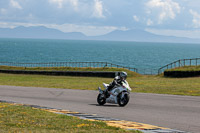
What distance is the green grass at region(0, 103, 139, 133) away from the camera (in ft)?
28.9

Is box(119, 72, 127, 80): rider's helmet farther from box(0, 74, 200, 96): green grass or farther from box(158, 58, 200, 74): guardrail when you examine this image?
box(158, 58, 200, 74): guardrail

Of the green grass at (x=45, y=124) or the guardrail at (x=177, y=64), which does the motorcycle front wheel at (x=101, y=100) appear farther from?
the guardrail at (x=177, y=64)

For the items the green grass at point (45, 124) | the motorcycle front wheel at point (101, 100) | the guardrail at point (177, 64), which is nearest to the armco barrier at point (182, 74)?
the guardrail at point (177, 64)

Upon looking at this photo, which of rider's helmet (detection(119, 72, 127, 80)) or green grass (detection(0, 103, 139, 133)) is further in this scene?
rider's helmet (detection(119, 72, 127, 80))

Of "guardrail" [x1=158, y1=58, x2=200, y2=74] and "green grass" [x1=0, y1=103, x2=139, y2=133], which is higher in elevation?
"guardrail" [x1=158, y1=58, x2=200, y2=74]

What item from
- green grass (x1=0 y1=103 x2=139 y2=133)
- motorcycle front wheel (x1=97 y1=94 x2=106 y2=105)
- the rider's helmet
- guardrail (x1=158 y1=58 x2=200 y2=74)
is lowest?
green grass (x1=0 y1=103 x2=139 y2=133)

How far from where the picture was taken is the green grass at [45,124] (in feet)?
28.9

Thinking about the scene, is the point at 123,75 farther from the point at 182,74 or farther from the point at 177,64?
the point at 177,64

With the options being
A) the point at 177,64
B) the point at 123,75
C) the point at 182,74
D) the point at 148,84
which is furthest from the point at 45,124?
the point at 177,64

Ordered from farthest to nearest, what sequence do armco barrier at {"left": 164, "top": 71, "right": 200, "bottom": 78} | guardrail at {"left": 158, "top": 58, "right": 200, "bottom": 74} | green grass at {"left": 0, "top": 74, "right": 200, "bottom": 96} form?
guardrail at {"left": 158, "top": 58, "right": 200, "bottom": 74} < armco barrier at {"left": 164, "top": 71, "right": 200, "bottom": 78} < green grass at {"left": 0, "top": 74, "right": 200, "bottom": 96}

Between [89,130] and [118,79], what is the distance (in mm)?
6420

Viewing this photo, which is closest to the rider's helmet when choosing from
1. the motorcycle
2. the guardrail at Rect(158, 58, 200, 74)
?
the motorcycle

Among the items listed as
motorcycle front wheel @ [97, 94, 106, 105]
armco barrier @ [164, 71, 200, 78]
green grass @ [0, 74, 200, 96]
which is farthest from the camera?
armco barrier @ [164, 71, 200, 78]

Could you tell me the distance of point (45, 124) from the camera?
31.8 ft
